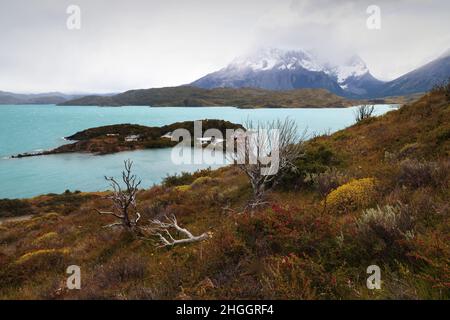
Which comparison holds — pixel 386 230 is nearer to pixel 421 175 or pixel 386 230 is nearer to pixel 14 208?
pixel 421 175

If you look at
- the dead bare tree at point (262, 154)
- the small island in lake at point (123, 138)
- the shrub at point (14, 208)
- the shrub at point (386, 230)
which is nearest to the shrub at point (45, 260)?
the dead bare tree at point (262, 154)

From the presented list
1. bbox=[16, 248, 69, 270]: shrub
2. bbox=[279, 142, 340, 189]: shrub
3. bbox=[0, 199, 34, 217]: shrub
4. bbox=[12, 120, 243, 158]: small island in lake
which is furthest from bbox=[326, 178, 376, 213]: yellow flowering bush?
bbox=[12, 120, 243, 158]: small island in lake

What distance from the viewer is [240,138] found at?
1197 centimetres

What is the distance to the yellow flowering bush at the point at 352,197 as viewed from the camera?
804 cm

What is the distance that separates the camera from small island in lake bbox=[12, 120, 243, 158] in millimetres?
67938

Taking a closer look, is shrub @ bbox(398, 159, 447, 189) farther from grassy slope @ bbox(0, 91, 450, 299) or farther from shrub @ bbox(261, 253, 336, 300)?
shrub @ bbox(261, 253, 336, 300)

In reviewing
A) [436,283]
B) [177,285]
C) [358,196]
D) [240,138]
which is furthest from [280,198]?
[436,283]

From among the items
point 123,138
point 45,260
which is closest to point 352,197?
point 45,260

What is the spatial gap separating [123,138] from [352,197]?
75276 mm

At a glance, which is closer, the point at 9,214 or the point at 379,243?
the point at 379,243

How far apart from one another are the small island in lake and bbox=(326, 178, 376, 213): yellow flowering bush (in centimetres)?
6257

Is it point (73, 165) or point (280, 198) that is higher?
point (280, 198)
